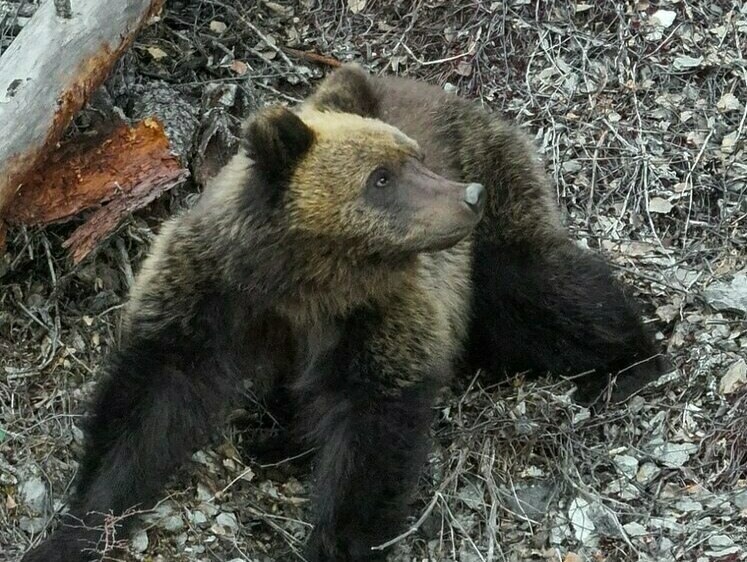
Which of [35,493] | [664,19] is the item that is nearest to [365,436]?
[35,493]

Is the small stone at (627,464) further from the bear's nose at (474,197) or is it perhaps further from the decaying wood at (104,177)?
the decaying wood at (104,177)

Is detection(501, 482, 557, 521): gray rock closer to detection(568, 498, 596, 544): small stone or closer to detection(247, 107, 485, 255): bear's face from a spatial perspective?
detection(568, 498, 596, 544): small stone

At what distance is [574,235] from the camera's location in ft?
26.4

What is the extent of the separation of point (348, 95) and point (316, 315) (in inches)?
48.2

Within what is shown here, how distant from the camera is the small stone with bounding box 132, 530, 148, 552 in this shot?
5996mm

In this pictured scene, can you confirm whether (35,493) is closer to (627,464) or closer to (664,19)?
(627,464)

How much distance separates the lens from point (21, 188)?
6496mm

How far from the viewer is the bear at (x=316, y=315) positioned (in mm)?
5359

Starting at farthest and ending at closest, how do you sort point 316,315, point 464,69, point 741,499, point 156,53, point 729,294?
point 464,69
point 156,53
point 729,294
point 741,499
point 316,315

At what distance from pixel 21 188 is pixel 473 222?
2.78m

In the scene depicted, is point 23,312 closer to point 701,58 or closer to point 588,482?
point 588,482

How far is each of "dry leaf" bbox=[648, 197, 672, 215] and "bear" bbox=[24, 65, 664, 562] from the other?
1.98 meters

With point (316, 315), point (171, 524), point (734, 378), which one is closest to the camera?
point (316, 315)

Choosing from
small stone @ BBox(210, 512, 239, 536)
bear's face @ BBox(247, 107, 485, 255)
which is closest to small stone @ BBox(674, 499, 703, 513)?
bear's face @ BBox(247, 107, 485, 255)
